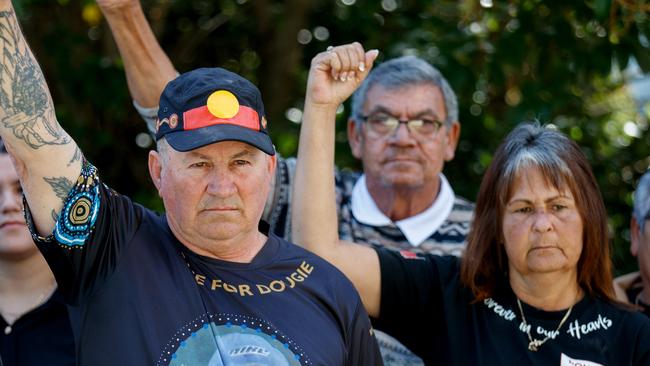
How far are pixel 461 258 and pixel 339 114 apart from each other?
1672mm

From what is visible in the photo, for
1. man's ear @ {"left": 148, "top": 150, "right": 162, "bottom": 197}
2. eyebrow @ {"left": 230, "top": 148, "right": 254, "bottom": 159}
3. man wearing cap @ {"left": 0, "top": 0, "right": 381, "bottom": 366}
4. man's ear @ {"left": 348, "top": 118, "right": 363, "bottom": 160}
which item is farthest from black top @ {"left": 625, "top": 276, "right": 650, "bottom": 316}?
man's ear @ {"left": 148, "top": 150, "right": 162, "bottom": 197}

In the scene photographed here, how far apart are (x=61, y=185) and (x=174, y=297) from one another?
40 centimetres

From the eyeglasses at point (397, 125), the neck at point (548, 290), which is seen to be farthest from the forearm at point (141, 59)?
the neck at point (548, 290)

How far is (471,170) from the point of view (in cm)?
507

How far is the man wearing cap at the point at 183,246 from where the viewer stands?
2.25m

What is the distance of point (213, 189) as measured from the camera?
243cm

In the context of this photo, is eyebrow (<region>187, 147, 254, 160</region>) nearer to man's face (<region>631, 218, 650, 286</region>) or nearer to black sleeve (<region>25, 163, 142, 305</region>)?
black sleeve (<region>25, 163, 142, 305</region>)

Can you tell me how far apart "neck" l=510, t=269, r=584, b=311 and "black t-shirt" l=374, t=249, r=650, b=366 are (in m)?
0.03

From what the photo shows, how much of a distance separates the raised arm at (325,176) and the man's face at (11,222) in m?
0.84

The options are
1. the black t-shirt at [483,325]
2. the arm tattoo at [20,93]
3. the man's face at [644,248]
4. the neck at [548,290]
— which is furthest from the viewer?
the man's face at [644,248]

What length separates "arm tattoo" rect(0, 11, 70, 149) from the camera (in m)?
2.20

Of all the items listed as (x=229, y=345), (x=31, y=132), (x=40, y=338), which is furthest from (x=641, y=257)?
(x=31, y=132)

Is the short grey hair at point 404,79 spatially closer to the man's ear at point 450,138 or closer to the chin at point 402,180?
the man's ear at point 450,138

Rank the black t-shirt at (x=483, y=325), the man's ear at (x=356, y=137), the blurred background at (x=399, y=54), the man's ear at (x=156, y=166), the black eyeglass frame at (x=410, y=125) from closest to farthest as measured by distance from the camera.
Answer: the man's ear at (x=156, y=166) → the black t-shirt at (x=483, y=325) → the black eyeglass frame at (x=410, y=125) → the man's ear at (x=356, y=137) → the blurred background at (x=399, y=54)
